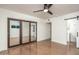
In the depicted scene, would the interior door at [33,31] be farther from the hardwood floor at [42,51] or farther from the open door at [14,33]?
the hardwood floor at [42,51]

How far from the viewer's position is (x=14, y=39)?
5406 mm

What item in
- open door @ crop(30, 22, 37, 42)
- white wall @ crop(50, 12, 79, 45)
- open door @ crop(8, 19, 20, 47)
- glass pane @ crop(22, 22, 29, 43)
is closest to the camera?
open door @ crop(8, 19, 20, 47)

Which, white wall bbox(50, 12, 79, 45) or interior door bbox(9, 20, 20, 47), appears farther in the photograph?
white wall bbox(50, 12, 79, 45)

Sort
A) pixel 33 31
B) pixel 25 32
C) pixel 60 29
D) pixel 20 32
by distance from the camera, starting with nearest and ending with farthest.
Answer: pixel 20 32, pixel 25 32, pixel 60 29, pixel 33 31

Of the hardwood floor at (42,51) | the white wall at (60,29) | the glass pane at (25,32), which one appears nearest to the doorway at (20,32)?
the glass pane at (25,32)

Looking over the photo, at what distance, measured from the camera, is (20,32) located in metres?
5.78

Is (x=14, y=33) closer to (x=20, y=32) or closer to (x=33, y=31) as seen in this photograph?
(x=20, y=32)

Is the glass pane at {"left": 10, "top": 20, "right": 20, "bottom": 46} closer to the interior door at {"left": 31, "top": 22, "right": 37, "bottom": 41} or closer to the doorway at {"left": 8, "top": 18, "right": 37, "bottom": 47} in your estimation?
the doorway at {"left": 8, "top": 18, "right": 37, "bottom": 47}

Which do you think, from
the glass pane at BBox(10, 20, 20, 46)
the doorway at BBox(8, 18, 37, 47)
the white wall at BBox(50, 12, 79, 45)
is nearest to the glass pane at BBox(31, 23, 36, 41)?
the doorway at BBox(8, 18, 37, 47)

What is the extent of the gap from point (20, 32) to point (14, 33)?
494mm

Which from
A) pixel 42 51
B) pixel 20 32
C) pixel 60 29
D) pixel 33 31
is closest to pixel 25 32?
pixel 20 32

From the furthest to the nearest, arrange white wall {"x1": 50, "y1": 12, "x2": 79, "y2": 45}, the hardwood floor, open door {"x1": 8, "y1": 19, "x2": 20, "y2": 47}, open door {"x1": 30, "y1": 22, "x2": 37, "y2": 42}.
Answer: open door {"x1": 30, "y1": 22, "x2": 37, "y2": 42}
white wall {"x1": 50, "y1": 12, "x2": 79, "y2": 45}
open door {"x1": 8, "y1": 19, "x2": 20, "y2": 47}
the hardwood floor

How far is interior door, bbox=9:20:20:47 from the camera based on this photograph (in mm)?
5129

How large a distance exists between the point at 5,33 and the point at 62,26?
4.14m
